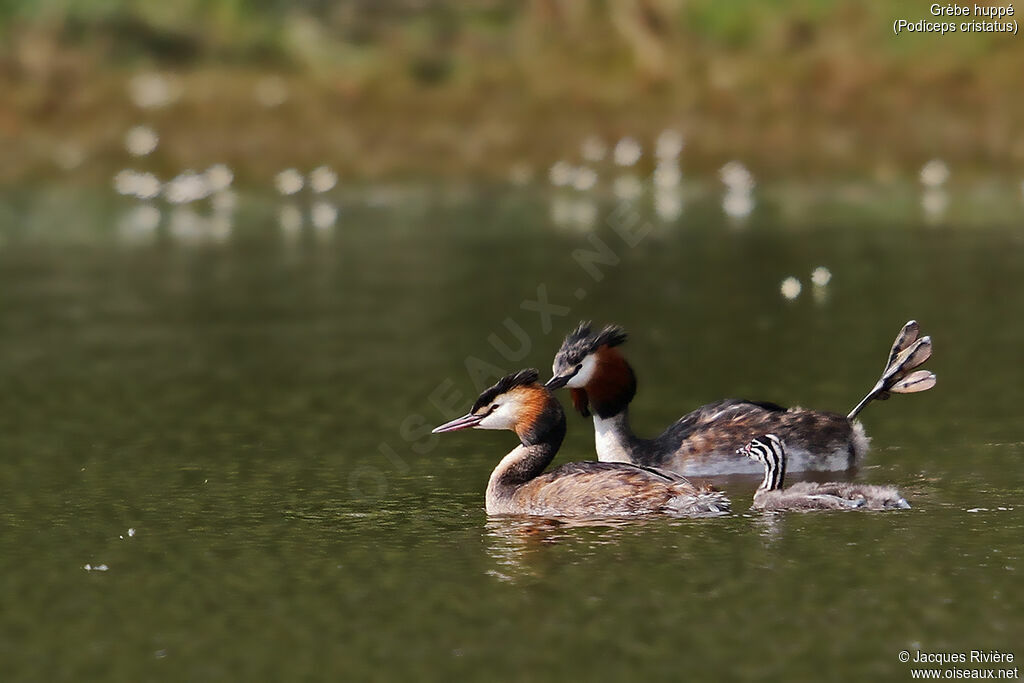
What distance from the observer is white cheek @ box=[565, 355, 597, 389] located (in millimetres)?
14367

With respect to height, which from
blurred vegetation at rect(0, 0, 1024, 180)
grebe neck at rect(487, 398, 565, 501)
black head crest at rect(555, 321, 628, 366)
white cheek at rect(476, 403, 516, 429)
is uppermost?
blurred vegetation at rect(0, 0, 1024, 180)

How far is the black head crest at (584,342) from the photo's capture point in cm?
1431

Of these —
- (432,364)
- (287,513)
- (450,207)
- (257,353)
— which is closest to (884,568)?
(287,513)

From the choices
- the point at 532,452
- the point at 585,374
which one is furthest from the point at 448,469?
the point at 532,452

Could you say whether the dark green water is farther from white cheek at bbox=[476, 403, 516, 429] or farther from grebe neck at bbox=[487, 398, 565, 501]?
white cheek at bbox=[476, 403, 516, 429]

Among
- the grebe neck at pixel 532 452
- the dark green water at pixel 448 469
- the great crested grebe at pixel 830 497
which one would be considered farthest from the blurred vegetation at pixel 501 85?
the great crested grebe at pixel 830 497

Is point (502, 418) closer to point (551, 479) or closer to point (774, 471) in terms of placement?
point (551, 479)

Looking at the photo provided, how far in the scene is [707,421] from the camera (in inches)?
571

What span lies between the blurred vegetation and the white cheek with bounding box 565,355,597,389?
19899mm

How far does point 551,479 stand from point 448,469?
1.71 m

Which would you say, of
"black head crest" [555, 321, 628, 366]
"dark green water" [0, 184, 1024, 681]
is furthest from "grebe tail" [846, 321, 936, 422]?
"black head crest" [555, 321, 628, 366]

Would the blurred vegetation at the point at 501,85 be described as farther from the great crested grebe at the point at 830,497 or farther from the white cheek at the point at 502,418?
the great crested grebe at the point at 830,497

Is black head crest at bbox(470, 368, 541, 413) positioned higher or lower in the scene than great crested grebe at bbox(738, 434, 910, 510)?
higher

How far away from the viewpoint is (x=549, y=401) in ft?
43.5
